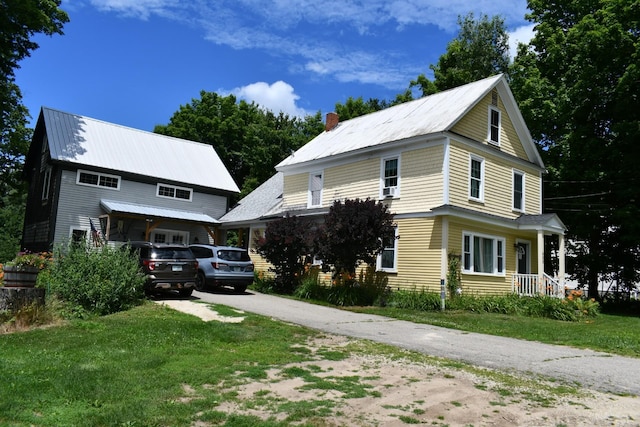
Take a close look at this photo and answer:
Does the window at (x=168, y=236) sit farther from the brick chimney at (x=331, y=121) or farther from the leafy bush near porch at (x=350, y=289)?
the leafy bush near porch at (x=350, y=289)

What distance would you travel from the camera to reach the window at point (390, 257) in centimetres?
2017

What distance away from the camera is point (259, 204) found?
29016 millimetres

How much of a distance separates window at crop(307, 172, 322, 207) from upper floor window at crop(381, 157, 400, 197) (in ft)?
13.6

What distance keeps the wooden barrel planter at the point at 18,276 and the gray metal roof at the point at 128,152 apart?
14.8 meters

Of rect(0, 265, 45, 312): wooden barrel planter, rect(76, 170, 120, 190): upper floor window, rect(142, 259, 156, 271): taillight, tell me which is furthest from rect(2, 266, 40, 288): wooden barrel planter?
rect(76, 170, 120, 190): upper floor window

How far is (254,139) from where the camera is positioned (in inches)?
1715

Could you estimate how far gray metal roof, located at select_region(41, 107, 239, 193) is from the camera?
2612 centimetres

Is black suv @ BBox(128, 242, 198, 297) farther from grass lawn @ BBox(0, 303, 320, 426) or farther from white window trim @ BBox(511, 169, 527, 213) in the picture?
white window trim @ BBox(511, 169, 527, 213)

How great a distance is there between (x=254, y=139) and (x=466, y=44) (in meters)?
18.7

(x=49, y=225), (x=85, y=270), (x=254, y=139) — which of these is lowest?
(x=85, y=270)

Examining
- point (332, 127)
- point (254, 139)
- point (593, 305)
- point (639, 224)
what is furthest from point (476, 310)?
point (254, 139)

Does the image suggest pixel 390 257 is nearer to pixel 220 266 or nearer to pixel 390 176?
pixel 390 176

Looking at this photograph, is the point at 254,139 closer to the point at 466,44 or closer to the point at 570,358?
the point at 466,44

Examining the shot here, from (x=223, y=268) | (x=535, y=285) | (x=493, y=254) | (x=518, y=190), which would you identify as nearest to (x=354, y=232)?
(x=223, y=268)
